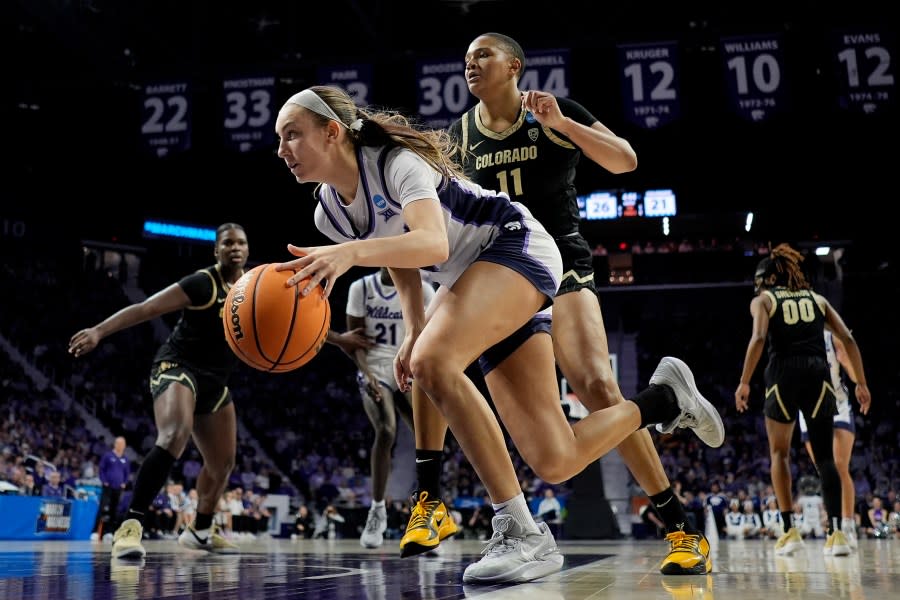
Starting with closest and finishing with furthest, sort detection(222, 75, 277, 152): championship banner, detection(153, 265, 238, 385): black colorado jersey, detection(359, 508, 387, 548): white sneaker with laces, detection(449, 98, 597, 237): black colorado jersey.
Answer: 1. detection(449, 98, 597, 237): black colorado jersey
2. detection(153, 265, 238, 385): black colorado jersey
3. detection(359, 508, 387, 548): white sneaker with laces
4. detection(222, 75, 277, 152): championship banner

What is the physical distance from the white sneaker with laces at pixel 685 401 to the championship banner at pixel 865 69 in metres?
9.88

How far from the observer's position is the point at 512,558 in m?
2.95

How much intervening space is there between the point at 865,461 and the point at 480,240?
19260 mm

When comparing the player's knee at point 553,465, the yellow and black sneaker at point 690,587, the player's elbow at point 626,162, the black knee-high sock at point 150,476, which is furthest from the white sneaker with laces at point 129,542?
the player's elbow at point 626,162

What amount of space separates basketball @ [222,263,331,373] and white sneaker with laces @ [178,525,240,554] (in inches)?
153

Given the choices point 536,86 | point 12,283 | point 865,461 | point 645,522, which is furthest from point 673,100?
point 12,283

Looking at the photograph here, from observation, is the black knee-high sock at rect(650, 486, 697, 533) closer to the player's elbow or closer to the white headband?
the player's elbow

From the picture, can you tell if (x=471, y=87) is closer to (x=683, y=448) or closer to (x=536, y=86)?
(x=536, y=86)

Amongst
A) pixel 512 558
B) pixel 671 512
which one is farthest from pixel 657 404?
pixel 512 558

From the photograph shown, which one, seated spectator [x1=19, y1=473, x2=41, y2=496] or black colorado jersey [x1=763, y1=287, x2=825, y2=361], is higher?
black colorado jersey [x1=763, y1=287, x2=825, y2=361]

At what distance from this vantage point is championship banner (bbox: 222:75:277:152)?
13.5 metres

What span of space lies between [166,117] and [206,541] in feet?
31.4

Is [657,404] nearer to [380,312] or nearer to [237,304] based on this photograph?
[237,304]

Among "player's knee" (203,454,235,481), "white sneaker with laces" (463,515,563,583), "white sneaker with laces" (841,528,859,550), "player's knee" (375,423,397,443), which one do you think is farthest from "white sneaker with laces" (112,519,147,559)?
"white sneaker with laces" (841,528,859,550)
